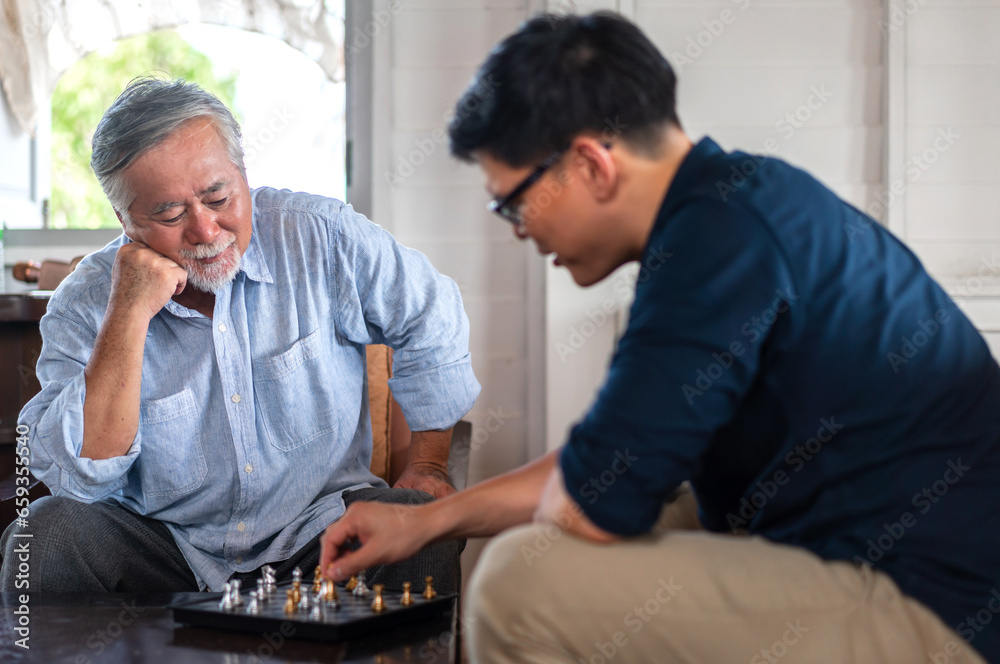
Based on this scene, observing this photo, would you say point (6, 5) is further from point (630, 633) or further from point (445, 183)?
point (630, 633)

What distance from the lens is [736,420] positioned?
970 mm

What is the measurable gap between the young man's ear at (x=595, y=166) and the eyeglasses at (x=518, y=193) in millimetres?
19

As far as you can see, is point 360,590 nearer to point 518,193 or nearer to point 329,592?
point 329,592

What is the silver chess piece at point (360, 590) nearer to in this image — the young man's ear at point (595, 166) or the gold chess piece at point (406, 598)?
the gold chess piece at point (406, 598)

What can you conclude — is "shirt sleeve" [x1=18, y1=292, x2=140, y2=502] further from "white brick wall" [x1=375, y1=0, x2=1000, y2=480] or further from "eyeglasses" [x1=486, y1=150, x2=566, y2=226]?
"white brick wall" [x1=375, y1=0, x2=1000, y2=480]

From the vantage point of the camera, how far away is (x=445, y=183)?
246cm

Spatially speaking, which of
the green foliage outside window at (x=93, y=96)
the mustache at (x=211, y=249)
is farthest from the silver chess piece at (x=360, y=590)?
the green foliage outside window at (x=93, y=96)

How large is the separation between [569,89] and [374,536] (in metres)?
0.56

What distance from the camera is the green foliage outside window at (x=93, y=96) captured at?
2678 millimetres

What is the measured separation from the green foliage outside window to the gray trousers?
1395 mm

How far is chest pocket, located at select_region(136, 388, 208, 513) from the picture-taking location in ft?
5.28

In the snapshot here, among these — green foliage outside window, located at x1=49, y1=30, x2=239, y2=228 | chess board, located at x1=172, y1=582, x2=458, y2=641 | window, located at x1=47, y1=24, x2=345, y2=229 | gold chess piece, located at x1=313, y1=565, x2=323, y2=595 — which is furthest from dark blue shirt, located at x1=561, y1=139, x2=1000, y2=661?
green foliage outside window, located at x1=49, y1=30, x2=239, y2=228

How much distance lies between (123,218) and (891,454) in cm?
135

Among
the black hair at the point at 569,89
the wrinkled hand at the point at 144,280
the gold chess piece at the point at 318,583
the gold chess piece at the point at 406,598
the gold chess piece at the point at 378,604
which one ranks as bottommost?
the gold chess piece at the point at 318,583
